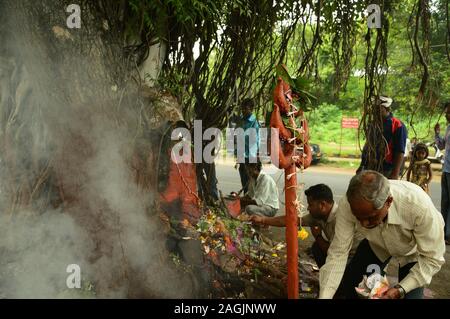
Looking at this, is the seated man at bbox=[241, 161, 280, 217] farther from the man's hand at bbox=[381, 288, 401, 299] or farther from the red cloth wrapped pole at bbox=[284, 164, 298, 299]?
the man's hand at bbox=[381, 288, 401, 299]

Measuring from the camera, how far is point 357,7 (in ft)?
14.1

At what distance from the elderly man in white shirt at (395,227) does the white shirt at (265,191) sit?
7.83ft

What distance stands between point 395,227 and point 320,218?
3.38ft

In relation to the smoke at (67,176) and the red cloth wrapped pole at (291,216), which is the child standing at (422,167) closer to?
the red cloth wrapped pole at (291,216)

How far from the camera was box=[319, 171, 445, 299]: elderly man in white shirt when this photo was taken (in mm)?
2393

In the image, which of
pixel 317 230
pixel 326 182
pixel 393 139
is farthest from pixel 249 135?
pixel 326 182

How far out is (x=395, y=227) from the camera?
271cm

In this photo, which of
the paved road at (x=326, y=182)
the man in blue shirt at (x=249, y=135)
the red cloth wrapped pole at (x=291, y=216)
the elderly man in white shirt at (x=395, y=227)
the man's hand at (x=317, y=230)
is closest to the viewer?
the elderly man in white shirt at (x=395, y=227)

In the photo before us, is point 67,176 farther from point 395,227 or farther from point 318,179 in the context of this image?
point 318,179

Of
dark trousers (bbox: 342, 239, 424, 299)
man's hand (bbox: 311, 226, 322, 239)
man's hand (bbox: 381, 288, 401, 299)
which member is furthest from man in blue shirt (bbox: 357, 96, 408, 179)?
man's hand (bbox: 381, 288, 401, 299)

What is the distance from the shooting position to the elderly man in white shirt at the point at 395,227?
2393mm

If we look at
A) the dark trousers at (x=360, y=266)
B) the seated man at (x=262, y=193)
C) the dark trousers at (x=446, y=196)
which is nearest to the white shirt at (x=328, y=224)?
the dark trousers at (x=360, y=266)

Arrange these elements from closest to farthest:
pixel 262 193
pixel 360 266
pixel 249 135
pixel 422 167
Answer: pixel 360 266, pixel 262 193, pixel 249 135, pixel 422 167

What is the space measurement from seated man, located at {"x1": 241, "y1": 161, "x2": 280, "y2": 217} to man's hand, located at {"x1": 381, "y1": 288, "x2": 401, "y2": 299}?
2670mm
